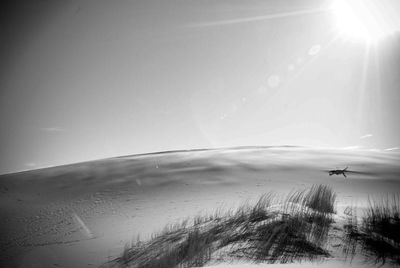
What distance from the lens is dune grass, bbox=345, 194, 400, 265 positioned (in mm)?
1898

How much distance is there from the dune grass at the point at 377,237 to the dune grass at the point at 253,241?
20 cm

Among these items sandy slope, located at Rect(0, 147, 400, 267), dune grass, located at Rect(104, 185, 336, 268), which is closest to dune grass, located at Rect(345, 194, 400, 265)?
dune grass, located at Rect(104, 185, 336, 268)

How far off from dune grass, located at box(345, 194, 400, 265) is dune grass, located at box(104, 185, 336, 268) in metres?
0.20

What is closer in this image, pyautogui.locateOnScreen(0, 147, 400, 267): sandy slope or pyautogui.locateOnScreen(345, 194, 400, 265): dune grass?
pyautogui.locateOnScreen(345, 194, 400, 265): dune grass

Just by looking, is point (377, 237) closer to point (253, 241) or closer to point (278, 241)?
point (278, 241)

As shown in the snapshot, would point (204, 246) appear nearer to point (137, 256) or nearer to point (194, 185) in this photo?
point (137, 256)

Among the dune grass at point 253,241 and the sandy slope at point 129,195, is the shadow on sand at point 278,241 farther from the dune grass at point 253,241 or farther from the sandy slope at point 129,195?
the sandy slope at point 129,195

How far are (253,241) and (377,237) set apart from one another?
1.02 m

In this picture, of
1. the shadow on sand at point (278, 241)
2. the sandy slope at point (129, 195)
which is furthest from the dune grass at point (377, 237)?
the sandy slope at point (129, 195)

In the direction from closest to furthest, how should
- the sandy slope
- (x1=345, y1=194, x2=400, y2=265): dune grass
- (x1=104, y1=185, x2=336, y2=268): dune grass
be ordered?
1. (x1=345, y1=194, x2=400, y2=265): dune grass
2. (x1=104, y1=185, x2=336, y2=268): dune grass
3. the sandy slope

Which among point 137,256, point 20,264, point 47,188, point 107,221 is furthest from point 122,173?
point 137,256

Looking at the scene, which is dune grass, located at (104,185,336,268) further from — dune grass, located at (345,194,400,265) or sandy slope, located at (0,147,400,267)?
sandy slope, located at (0,147,400,267)

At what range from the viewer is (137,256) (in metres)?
2.90

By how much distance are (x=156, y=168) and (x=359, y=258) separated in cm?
708
